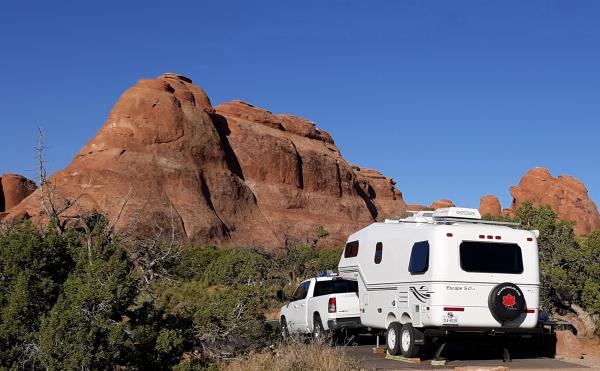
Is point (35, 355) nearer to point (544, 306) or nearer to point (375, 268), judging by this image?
point (375, 268)

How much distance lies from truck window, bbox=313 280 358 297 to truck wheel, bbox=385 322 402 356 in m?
2.82

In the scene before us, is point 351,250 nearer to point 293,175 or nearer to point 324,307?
point 324,307

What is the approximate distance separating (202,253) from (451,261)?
3872 cm

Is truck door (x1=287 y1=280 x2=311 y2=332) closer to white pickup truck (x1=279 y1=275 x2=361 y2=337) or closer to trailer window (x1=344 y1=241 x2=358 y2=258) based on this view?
white pickup truck (x1=279 y1=275 x2=361 y2=337)

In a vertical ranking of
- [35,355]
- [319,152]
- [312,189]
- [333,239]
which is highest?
[319,152]

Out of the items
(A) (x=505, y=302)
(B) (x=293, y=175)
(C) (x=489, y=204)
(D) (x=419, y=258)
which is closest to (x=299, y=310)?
(D) (x=419, y=258)

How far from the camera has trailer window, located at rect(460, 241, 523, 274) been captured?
521 inches

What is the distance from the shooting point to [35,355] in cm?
1008

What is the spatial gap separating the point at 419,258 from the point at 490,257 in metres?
1.34

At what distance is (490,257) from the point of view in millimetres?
13438

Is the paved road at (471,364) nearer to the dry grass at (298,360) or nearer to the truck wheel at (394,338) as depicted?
the truck wheel at (394,338)

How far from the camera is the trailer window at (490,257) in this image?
13.2 metres

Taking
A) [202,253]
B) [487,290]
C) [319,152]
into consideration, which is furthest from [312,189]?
[487,290]

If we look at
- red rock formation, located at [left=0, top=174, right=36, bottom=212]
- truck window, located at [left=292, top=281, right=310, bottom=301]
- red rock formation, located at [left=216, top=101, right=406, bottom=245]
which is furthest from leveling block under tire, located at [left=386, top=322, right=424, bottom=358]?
red rock formation, located at [left=0, top=174, right=36, bottom=212]
